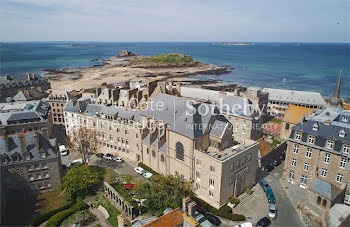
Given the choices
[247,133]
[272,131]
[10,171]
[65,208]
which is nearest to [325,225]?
[247,133]

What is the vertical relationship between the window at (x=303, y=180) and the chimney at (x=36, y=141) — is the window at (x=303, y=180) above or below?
below

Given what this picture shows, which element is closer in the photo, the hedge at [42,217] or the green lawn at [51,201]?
the hedge at [42,217]

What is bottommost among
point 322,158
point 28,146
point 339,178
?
point 339,178

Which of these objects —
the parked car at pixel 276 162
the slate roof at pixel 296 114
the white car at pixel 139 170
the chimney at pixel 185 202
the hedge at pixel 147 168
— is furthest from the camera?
the slate roof at pixel 296 114

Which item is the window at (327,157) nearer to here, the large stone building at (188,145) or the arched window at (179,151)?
the large stone building at (188,145)

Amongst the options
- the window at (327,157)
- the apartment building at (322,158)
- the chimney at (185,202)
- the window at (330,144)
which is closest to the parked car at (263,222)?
the apartment building at (322,158)

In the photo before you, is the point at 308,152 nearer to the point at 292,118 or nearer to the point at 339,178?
the point at 339,178

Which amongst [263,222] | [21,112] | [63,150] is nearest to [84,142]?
[63,150]

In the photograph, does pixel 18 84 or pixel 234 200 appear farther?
pixel 18 84
